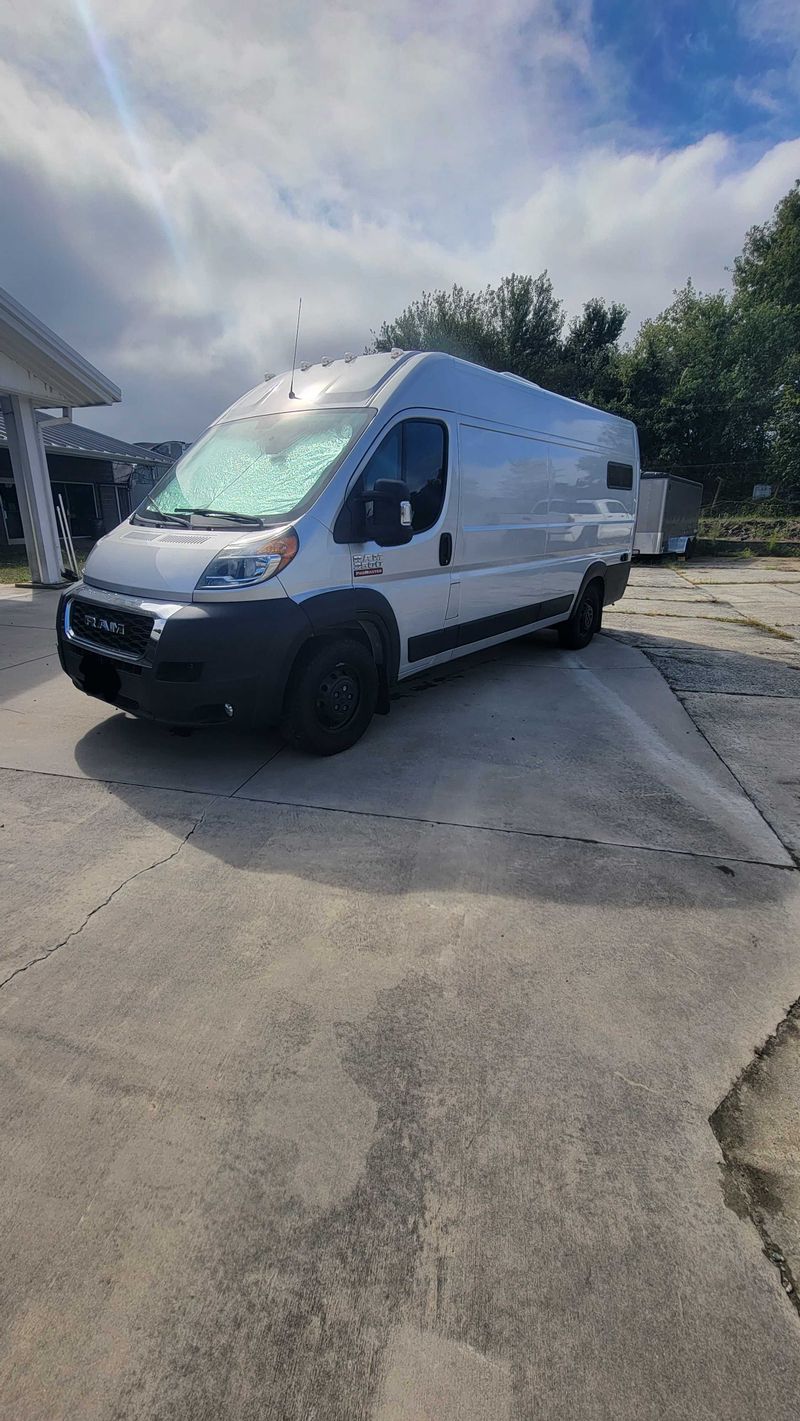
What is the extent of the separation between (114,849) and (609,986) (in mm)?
2394

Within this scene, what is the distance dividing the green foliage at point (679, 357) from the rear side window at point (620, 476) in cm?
2037

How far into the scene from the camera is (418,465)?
14.9 ft

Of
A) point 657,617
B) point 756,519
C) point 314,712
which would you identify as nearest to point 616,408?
point 756,519

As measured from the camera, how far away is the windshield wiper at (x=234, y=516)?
388cm

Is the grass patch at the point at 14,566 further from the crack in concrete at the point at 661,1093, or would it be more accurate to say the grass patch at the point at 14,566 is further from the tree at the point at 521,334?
the tree at the point at 521,334

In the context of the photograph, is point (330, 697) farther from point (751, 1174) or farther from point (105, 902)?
point (751, 1174)

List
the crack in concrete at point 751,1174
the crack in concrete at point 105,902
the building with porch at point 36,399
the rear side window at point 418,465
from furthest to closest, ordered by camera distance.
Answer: the building with porch at point 36,399 < the rear side window at point 418,465 < the crack in concrete at point 105,902 < the crack in concrete at point 751,1174

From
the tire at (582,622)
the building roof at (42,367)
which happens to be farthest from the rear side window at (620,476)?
the building roof at (42,367)

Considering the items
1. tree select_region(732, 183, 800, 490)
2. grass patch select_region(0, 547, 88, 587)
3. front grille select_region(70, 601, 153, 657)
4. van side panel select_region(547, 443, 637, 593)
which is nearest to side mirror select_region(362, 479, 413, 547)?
front grille select_region(70, 601, 153, 657)

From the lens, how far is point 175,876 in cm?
305

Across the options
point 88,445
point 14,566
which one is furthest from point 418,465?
point 88,445

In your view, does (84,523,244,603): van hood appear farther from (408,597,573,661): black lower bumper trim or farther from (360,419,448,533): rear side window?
(408,597,573,661): black lower bumper trim

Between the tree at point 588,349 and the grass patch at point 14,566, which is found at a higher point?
the tree at point 588,349

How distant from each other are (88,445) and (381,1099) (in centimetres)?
2253
